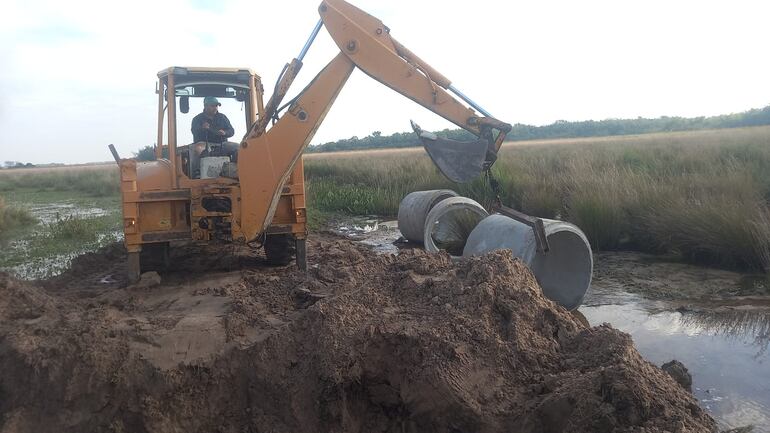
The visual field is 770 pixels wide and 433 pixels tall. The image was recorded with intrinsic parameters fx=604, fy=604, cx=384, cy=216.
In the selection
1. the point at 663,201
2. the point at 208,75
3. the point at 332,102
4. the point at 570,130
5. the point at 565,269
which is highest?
the point at 570,130

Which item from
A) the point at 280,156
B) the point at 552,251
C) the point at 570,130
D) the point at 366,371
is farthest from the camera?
the point at 570,130

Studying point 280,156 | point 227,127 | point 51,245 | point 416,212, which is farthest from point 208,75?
point 51,245

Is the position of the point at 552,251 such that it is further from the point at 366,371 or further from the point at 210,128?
the point at 210,128

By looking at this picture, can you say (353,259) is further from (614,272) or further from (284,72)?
(614,272)

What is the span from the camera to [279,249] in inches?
303

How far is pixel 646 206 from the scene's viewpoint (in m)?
8.85

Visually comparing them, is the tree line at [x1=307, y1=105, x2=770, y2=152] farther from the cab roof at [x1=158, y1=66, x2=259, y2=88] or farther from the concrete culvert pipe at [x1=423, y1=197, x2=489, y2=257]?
the cab roof at [x1=158, y1=66, x2=259, y2=88]

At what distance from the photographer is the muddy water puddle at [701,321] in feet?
13.7

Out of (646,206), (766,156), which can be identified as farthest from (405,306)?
(766,156)

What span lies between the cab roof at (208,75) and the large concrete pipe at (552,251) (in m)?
3.42

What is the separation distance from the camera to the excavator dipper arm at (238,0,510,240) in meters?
6.22

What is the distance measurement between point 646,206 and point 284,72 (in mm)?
5660

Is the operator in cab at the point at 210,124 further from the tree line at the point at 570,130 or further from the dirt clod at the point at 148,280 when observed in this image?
the tree line at the point at 570,130

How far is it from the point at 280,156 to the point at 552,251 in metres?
3.35
